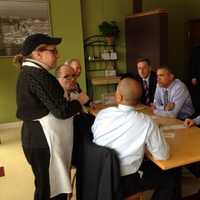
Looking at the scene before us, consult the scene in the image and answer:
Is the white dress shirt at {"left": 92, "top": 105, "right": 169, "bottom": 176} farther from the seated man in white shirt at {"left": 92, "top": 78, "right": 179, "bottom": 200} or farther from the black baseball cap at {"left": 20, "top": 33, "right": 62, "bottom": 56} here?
the black baseball cap at {"left": 20, "top": 33, "right": 62, "bottom": 56}

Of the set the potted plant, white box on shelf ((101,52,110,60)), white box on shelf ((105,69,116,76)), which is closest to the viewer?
the potted plant

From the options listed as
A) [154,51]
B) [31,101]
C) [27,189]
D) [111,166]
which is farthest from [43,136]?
[154,51]

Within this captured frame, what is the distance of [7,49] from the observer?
15.0 ft

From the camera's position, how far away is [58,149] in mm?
1652

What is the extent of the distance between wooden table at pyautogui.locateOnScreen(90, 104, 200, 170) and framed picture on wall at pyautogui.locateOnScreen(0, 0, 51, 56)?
345 centimetres

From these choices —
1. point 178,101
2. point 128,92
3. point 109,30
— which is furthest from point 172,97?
point 109,30

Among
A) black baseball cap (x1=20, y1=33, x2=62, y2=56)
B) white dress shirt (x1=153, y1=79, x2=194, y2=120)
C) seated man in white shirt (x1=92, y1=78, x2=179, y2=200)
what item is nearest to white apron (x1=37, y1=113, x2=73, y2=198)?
seated man in white shirt (x1=92, y1=78, x2=179, y2=200)

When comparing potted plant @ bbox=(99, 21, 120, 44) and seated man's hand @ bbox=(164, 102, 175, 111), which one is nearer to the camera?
seated man's hand @ bbox=(164, 102, 175, 111)

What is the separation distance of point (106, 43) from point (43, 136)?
12.8ft

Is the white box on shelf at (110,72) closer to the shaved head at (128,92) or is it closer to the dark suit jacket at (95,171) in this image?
the dark suit jacket at (95,171)

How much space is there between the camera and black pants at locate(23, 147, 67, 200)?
1622mm

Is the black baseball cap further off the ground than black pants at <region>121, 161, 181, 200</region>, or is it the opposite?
the black baseball cap

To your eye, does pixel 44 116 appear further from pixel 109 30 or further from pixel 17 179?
pixel 109 30

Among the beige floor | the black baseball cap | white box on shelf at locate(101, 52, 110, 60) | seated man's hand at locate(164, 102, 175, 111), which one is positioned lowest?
the beige floor
